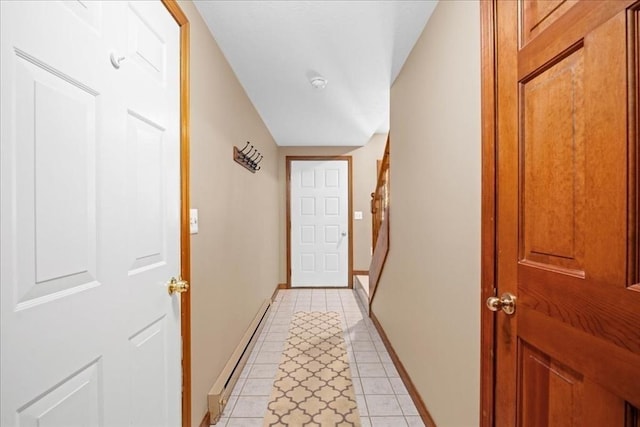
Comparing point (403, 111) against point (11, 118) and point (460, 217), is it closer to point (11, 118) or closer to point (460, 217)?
point (460, 217)

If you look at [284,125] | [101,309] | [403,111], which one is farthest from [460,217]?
[284,125]

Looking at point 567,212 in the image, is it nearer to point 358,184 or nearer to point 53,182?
point 53,182

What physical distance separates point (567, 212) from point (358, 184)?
12.6ft

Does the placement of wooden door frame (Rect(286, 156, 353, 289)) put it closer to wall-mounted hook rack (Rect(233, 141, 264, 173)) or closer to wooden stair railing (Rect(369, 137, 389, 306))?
wooden stair railing (Rect(369, 137, 389, 306))

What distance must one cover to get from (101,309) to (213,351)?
1.05m

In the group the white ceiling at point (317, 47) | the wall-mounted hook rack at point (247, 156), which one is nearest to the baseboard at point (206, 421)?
the wall-mounted hook rack at point (247, 156)

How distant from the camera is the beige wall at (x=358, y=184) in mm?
4500

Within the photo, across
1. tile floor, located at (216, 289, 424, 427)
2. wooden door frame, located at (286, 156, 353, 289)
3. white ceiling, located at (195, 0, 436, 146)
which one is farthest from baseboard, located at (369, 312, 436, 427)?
white ceiling, located at (195, 0, 436, 146)

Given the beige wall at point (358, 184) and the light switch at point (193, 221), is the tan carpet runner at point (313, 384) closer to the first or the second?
the light switch at point (193, 221)

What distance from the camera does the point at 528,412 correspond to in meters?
0.84

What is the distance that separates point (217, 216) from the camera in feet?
5.87

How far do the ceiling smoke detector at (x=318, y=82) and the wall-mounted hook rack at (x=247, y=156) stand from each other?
0.79 metres

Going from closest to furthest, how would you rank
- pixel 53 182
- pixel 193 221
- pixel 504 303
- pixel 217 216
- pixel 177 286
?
pixel 53 182 < pixel 504 303 < pixel 177 286 < pixel 193 221 < pixel 217 216

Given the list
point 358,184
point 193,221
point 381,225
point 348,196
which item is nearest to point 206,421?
point 193,221
